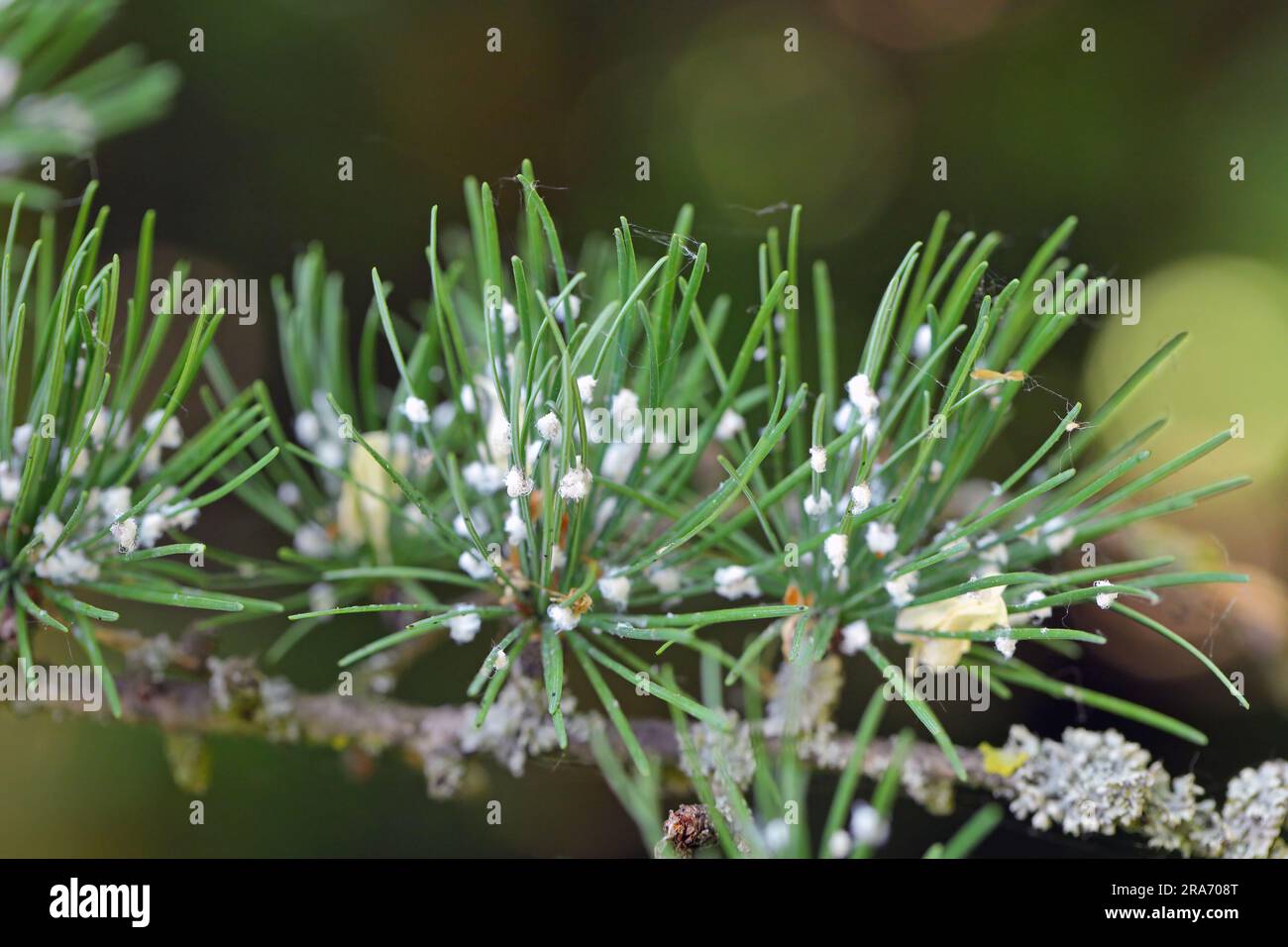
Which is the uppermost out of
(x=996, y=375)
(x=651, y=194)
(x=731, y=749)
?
(x=651, y=194)

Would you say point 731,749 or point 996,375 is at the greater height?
point 996,375

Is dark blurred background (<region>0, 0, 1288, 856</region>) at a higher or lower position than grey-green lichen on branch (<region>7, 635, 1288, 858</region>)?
higher

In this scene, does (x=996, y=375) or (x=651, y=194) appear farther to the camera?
(x=651, y=194)

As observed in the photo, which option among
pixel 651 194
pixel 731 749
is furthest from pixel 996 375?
pixel 651 194

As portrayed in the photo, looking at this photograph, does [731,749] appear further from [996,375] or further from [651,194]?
[651,194]

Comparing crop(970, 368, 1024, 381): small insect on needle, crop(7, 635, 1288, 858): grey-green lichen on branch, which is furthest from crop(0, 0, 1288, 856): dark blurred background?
crop(970, 368, 1024, 381): small insect on needle

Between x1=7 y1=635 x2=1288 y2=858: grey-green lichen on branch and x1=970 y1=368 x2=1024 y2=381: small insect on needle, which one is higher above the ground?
x1=970 y1=368 x2=1024 y2=381: small insect on needle

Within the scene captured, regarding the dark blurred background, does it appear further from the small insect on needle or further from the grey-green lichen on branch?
the small insect on needle

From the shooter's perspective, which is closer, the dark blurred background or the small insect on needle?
the small insect on needle
